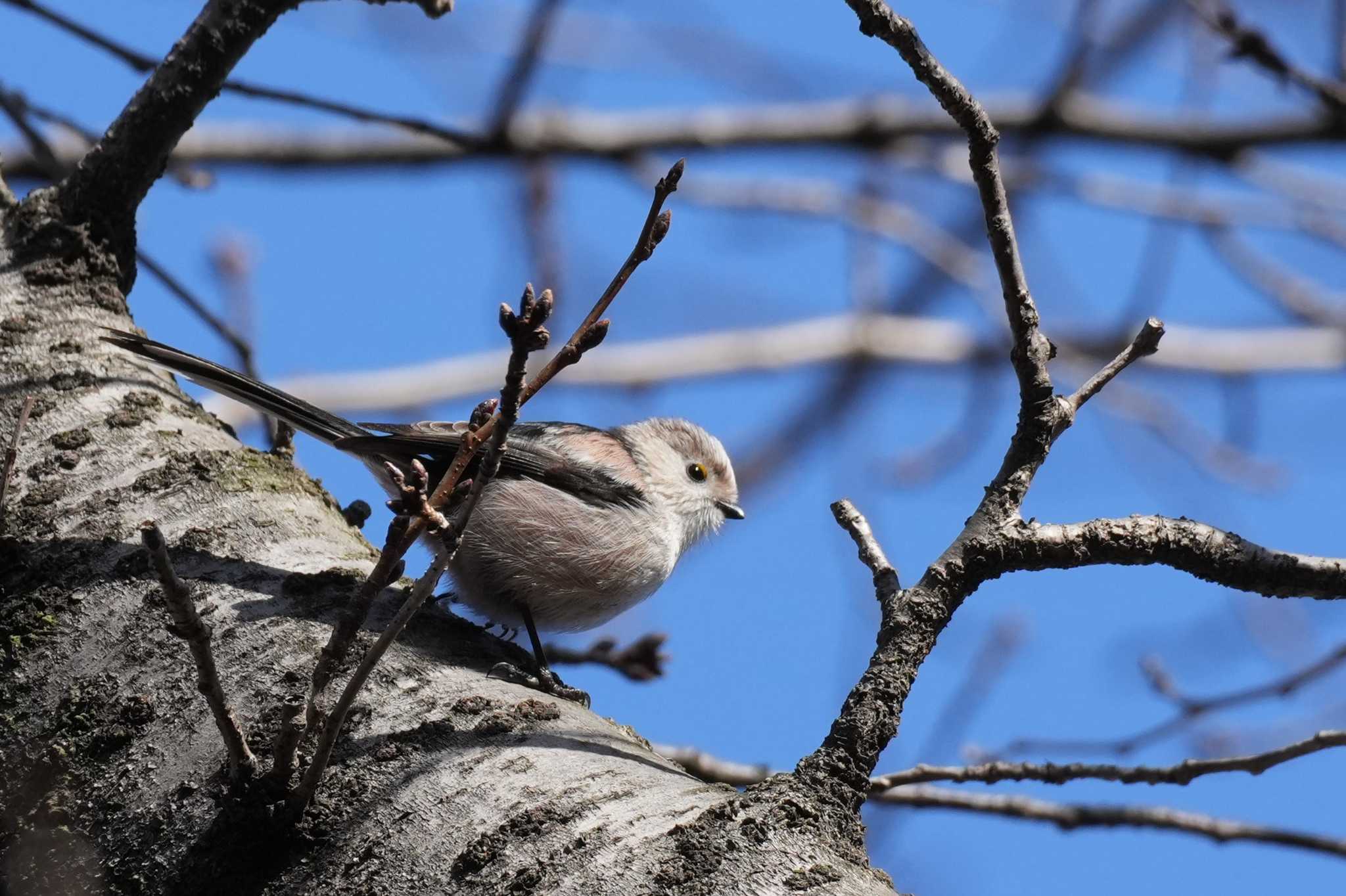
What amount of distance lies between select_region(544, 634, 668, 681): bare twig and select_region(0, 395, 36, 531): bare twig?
146cm

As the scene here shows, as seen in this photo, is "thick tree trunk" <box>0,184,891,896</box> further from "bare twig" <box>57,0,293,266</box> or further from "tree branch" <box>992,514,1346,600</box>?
"tree branch" <box>992,514,1346,600</box>

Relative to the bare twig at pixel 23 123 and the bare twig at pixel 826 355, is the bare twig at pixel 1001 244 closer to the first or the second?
the bare twig at pixel 23 123

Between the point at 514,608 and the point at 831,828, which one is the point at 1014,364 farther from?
the point at 514,608

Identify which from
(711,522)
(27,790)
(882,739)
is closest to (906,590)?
(882,739)

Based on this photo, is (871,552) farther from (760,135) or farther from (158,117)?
(760,135)

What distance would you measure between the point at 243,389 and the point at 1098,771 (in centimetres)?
211

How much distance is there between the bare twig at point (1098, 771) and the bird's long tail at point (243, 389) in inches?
64.9

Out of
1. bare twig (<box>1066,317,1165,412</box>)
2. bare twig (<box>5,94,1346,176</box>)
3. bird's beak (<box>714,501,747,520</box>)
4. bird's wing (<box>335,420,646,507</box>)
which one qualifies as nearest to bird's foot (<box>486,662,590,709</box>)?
bird's wing (<box>335,420,646,507</box>)

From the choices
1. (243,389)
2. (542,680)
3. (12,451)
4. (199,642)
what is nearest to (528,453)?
(243,389)

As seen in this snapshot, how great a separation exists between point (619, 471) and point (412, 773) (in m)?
2.27

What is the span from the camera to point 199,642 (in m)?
1.54

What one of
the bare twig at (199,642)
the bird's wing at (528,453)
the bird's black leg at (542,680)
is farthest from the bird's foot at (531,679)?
the bird's wing at (528,453)

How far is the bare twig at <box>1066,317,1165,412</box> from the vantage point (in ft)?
6.73

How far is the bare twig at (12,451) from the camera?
2.20 metres
